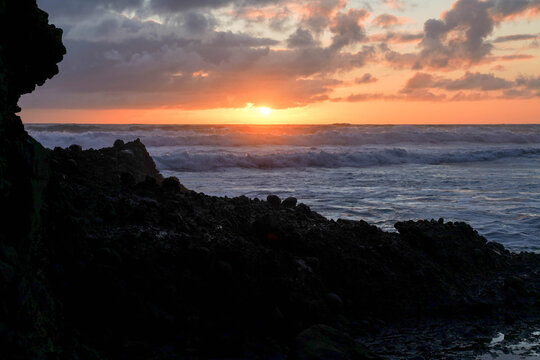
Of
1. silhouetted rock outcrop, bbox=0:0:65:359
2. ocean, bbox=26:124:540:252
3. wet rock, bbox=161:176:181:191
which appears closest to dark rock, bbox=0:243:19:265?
silhouetted rock outcrop, bbox=0:0:65:359

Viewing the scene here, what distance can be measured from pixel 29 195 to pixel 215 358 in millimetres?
1928

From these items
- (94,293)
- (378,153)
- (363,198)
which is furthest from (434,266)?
(378,153)

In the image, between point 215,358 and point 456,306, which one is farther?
point 456,306

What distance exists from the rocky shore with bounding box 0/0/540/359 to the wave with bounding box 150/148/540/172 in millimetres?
17291

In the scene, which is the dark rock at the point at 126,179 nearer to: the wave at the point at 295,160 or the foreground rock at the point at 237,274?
the foreground rock at the point at 237,274

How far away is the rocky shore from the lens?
2.62 meters

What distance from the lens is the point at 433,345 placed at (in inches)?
170

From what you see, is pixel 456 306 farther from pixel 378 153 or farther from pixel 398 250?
pixel 378 153

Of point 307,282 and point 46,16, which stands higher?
point 46,16

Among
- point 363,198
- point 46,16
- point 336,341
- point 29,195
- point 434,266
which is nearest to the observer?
point 29,195

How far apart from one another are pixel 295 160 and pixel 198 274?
68.0 feet

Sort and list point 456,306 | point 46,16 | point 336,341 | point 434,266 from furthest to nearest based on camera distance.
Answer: point 434,266 → point 456,306 → point 336,341 → point 46,16

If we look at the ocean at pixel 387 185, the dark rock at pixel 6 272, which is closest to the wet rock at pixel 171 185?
the dark rock at pixel 6 272

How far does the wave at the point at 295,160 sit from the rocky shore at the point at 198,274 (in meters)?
17.3
